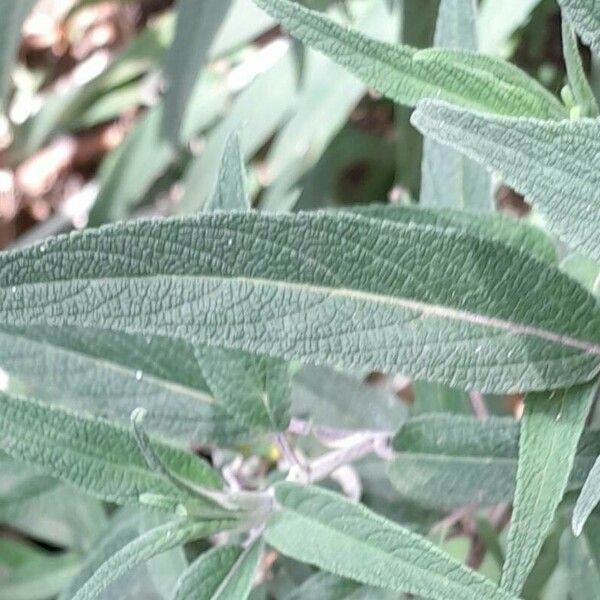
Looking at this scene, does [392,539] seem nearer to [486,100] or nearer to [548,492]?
[548,492]

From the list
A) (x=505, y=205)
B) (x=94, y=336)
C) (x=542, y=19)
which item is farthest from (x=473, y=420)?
(x=505, y=205)

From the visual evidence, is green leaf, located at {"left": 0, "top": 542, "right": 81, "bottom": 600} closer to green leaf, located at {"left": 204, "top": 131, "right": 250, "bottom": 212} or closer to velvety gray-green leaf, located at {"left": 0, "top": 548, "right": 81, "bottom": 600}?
velvety gray-green leaf, located at {"left": 0, "top": 548, "right": 81, "bottom": 600}

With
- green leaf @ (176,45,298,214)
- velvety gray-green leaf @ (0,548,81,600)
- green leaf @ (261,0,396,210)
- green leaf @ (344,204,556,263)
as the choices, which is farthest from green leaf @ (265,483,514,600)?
green leaf @ (176,45,298,214)

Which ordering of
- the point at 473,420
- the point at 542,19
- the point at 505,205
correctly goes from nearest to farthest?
1. the point at 473,420
2. the point at 542,19
3. the point at 505,205

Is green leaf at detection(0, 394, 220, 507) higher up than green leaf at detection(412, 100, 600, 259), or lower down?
lower down

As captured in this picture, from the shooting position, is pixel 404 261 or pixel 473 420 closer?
pixel 404 261

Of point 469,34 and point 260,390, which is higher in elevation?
point 469,34

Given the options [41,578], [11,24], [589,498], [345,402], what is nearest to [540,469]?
[589,498]
